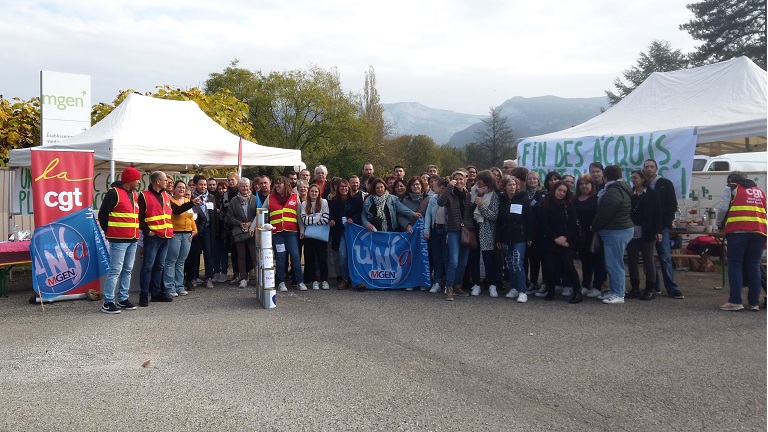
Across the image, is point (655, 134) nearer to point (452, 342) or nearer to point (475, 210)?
point (475, 210)

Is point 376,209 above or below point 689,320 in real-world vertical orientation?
above

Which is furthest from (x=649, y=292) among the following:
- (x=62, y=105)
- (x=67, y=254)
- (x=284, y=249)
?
(x=62, y=105)

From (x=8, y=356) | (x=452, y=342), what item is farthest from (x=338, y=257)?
(x=8, y=356)

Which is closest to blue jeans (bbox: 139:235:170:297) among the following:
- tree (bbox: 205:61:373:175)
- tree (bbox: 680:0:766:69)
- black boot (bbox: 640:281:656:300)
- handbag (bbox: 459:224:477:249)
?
handbag (bbox: 459:224:477:249)

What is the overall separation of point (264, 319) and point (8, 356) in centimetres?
274

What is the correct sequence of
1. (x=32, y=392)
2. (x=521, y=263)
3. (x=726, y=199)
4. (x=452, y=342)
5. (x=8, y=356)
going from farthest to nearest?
(x=521, y=263)
(x=726, y=199)
(x=452, y=342)
(x=8, y=356)
(x=32, y=392)

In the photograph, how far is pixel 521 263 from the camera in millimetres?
8492

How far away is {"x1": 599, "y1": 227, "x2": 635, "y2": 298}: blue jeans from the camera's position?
26.7 ft

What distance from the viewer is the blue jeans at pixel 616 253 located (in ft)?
26.7

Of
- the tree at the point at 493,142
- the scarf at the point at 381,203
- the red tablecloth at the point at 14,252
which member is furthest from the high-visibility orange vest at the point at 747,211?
the tree at the point at 493,142

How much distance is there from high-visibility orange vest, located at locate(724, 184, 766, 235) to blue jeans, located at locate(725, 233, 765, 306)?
105mm

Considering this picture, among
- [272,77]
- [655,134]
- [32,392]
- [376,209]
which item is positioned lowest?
[32,392]

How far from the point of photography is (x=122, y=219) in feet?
25.7

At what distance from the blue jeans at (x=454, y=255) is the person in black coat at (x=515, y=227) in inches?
22.1
